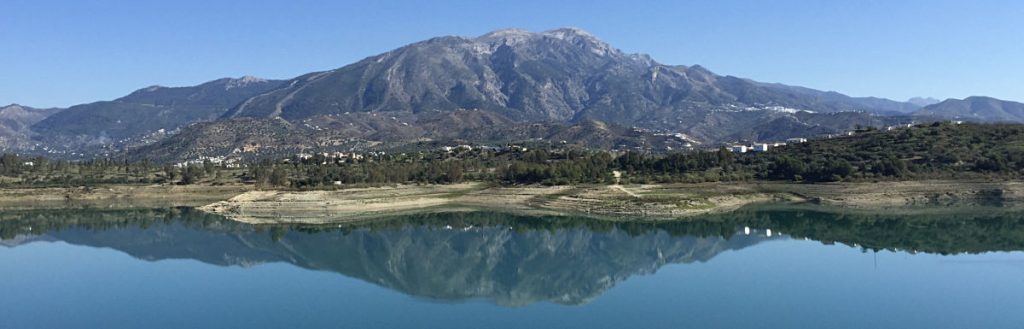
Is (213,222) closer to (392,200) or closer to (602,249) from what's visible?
(392,200)

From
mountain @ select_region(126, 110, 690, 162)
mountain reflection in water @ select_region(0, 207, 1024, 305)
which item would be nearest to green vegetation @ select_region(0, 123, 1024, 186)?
mountain reflection in water @ select_region(0, 207, 1024, 305)

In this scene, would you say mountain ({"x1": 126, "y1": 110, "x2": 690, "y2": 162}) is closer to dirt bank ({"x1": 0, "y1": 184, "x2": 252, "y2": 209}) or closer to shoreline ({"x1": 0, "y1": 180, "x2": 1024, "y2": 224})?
dirt bank ({"x1": 0, "y1": 184, "x2": 252, "y2": 209})

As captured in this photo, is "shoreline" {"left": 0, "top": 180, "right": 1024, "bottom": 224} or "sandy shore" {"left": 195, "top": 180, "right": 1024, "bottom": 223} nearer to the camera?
"shoreline" {"left": 0, "top": 180, "right": 1024, "bottom": 224}

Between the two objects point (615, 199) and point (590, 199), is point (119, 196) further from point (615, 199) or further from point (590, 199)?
point (615, 199)

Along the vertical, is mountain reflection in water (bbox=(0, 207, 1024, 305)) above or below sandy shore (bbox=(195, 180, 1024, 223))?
below

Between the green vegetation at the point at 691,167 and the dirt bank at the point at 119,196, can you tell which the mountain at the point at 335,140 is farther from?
the dirt bank at the point at 119,196

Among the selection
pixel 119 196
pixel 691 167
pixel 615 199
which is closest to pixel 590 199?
pixel 615 199

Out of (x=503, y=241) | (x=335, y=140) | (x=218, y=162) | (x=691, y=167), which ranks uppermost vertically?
(x=335, y=140)

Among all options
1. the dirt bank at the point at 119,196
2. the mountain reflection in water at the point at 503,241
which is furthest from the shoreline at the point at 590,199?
the mountain reflection in water at the point at 503,241
